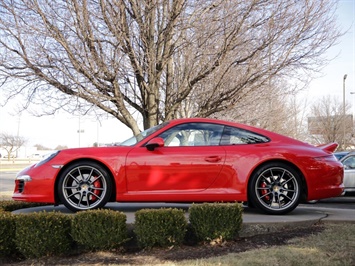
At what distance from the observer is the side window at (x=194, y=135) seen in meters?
5.68

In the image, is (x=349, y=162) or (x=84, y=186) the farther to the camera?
(x=349, y=162)

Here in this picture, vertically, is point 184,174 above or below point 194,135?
below

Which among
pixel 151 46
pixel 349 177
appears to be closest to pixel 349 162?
pixel 349 177

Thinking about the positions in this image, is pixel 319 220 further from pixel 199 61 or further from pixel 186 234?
pixel 199 61

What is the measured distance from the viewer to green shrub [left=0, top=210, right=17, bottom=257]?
4.81m

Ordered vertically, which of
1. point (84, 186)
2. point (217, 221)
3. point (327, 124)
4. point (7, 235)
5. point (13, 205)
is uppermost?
point (327, 124)

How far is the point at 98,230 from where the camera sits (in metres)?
A: 4.67

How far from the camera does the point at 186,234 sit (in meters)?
5.07

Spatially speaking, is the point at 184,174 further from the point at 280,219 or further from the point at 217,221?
the point at 280,219

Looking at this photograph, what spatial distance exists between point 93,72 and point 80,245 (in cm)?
433

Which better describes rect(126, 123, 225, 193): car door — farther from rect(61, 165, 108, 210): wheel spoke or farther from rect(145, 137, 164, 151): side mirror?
rect(61, 165, 108, 210): wheel spoke

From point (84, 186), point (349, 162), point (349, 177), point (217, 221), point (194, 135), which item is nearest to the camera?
point (217, 221)

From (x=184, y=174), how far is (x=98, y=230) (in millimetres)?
1352

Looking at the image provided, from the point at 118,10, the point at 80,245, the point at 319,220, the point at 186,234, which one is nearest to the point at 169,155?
the point at 186,234
